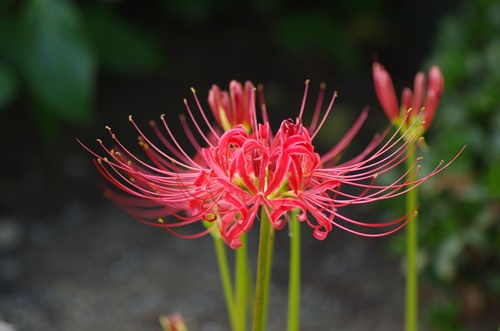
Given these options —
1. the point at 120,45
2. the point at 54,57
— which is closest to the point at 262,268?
the point at 54,57

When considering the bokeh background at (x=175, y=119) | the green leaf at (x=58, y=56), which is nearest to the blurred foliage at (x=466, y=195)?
the bokeh background at (x=175, y=119)

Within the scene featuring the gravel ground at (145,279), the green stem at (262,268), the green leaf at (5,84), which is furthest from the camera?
the green leaf at (5,84)

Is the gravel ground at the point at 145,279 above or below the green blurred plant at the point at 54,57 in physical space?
below

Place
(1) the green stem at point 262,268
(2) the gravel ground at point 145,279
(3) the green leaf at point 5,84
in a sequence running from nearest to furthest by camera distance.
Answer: (1) the green stem at point 262,268 → (2) the gravel ground at point 145,279 → (3) the green leaf at point 5,84

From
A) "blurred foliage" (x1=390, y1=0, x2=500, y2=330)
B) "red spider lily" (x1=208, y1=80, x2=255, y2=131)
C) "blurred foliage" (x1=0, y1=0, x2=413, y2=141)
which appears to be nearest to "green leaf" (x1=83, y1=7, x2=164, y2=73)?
"blurred foliage" (x1=0, y1=0, x2=413, y2=141)

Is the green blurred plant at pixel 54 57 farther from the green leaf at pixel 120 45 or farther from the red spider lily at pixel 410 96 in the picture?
the red spider lily at pixel 410 96

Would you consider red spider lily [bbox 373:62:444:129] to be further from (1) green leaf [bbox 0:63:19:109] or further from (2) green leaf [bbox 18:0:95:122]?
(1) green leaf [bbox 0:63:19:109]

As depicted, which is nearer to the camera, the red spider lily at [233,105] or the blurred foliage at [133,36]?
the red spider lily at [233,105]
